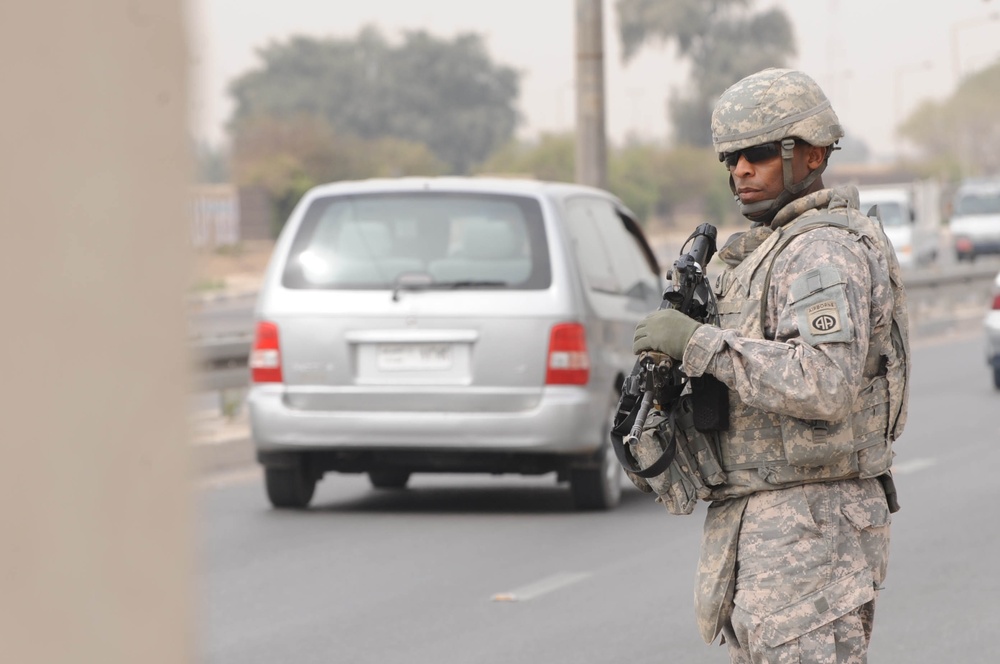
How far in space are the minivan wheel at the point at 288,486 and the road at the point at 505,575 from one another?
0.12m

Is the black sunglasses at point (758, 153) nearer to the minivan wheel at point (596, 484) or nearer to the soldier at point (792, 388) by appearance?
the soldier at point (792, 388)

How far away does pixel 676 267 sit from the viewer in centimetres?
327

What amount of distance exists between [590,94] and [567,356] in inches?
325

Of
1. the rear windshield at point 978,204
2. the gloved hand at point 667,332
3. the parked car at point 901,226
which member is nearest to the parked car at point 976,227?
the rear windshield at point 978,204

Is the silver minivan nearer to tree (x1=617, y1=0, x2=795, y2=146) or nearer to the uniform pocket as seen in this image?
the uniform pocket

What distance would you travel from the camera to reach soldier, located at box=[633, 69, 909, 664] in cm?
305

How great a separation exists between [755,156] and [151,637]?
2404 mm

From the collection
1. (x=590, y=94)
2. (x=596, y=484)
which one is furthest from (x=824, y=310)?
(x=590, y=94)

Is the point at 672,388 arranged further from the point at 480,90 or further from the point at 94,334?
the point at 480,90

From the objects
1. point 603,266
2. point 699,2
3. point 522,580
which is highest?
point 699,2

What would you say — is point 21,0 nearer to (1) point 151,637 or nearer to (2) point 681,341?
(1) point 151,637

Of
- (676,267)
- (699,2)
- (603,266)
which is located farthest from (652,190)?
(676,267)

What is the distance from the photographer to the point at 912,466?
1093cm

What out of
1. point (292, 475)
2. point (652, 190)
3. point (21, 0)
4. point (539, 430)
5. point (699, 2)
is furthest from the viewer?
point (699, 2)
